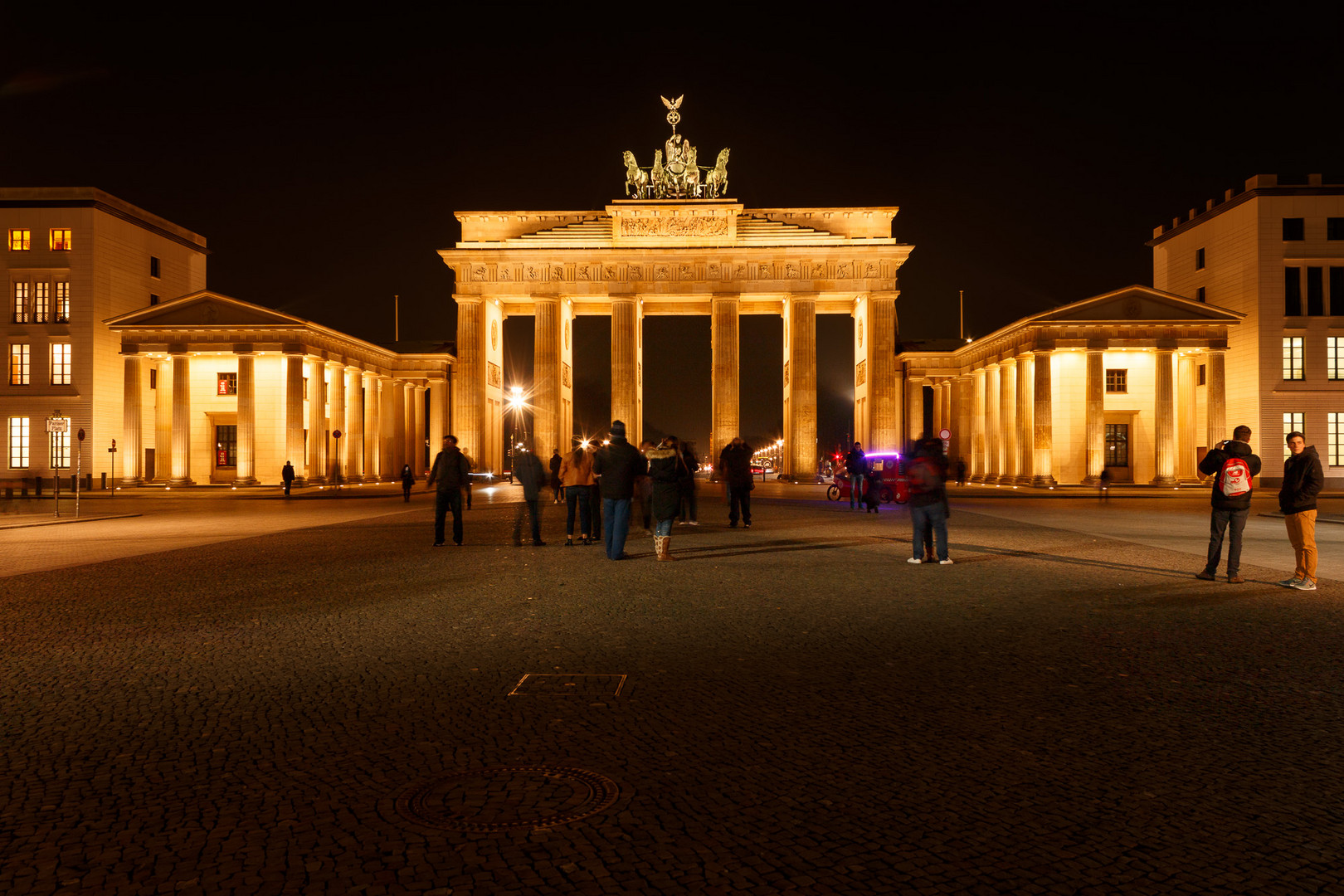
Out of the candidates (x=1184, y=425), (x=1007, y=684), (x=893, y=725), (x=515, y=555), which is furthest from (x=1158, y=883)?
(x=1184, y=425)

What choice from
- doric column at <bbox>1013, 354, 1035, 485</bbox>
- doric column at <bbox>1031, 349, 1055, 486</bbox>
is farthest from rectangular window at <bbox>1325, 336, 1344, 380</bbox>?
doric column at <bbox>1013, 354, 1035, 485</bbox>

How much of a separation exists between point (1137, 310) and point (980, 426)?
1482 centimetres

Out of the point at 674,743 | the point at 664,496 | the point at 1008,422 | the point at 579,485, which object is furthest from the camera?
the point at 1008,422

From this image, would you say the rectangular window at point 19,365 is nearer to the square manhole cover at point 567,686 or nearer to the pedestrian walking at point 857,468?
the pedestrian walking at point 857,468

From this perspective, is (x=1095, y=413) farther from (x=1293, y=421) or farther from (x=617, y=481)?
(x=617, y=481)

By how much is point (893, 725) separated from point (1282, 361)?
169 ft

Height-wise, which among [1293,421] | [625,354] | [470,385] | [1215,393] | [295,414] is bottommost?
[1293,421]

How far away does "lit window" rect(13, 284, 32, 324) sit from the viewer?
4647cm

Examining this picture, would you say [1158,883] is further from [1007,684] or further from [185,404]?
[185,404]

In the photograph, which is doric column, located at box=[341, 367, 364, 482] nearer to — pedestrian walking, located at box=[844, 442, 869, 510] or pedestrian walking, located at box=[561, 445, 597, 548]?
pedestrian walking, located at box=[844, 442, 869, 510]

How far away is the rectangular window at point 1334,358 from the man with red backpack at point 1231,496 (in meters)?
43.8

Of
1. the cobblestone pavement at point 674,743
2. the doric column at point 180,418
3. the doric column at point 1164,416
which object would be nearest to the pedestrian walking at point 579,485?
the cobblestone pavement at point 674,743

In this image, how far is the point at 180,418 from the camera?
45.1 metres

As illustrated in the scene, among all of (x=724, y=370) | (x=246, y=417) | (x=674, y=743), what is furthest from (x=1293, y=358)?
(x=246, y=417)
